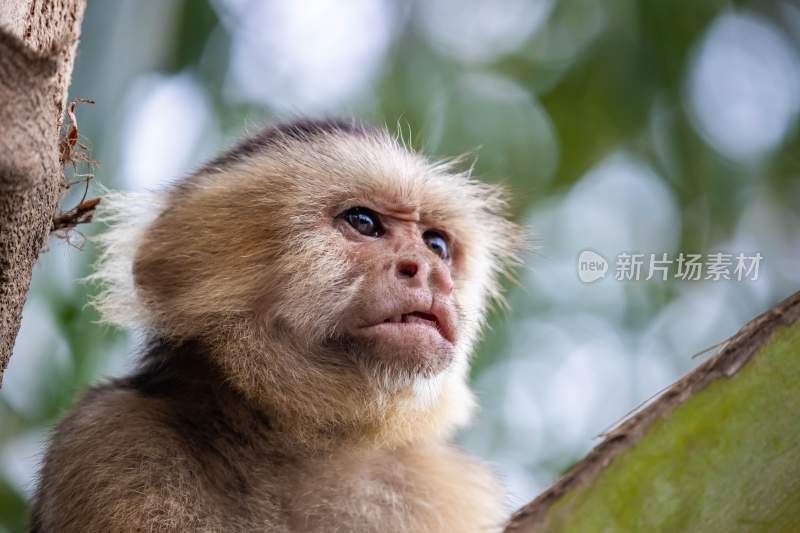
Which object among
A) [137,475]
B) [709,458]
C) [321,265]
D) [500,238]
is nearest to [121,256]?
[321,265]

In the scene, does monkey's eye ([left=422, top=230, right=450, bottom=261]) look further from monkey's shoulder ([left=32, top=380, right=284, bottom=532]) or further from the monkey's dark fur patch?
monkey's shoulder ([left=32, top=380, right=284, bottom=532])

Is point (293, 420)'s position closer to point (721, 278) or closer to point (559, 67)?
point (721, 278)

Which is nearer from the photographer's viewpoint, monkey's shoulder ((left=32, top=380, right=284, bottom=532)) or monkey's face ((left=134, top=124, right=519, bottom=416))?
monkey's shoulder ((left=32, top=380, right=284, bottom=532))

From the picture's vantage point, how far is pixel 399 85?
7949mm

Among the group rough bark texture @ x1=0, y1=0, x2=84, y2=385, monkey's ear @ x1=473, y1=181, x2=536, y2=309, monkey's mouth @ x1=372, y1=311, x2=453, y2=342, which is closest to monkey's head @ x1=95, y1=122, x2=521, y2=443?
monkey's mouth @ x1=372, y1=311, x2=453, y2=342

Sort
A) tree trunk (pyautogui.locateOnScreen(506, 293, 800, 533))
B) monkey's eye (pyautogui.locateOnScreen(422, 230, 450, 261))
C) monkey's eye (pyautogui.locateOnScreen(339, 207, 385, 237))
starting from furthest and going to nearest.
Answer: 1. monkey's eye (pyautogui.locateOnScreen(422, 230, 450, 261))
2. monkey's eye (pyautogui.locateOnScreen(339, 207, 385, 237))
3. tree trunk (pyautogui.locateOnScreen(506, 293, 800, 533))

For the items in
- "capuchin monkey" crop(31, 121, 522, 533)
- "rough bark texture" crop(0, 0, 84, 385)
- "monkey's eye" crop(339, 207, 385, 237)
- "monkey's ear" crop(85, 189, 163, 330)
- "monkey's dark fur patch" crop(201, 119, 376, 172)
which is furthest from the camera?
"monkey's dark fur patch" crop(201, 119, 376, 172)

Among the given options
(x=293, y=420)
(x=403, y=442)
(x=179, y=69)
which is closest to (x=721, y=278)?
(x=403, y=442)

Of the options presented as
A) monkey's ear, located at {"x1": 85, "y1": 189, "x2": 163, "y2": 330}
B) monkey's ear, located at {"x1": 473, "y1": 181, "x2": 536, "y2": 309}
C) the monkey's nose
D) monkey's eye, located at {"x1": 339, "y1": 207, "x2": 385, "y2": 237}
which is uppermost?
monkey's ear, located at {"x1": 473, "y1": 181, "x2": 536, "y2": 309}

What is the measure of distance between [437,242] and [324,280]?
33.2 inches

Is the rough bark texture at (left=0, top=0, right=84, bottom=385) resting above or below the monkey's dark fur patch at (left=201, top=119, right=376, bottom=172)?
below

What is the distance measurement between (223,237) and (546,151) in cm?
439

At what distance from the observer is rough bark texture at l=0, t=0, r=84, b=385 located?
2002mm

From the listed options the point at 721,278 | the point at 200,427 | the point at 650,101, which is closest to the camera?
the point at 200,427
